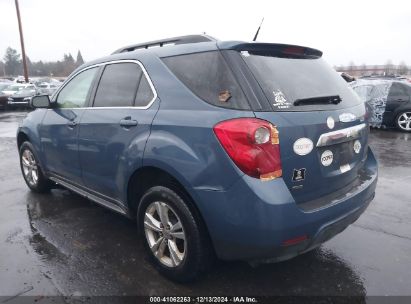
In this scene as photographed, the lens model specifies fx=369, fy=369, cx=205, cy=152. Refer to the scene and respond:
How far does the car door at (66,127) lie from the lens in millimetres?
3830

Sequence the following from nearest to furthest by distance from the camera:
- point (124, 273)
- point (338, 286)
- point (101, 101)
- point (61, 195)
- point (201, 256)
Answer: point (201, 256) < point (338, 286) < point (124, 273) < point (101, 101) < point (61, 195)

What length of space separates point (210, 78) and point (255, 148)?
66 cm

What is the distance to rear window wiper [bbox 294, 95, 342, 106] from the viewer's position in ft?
8.41

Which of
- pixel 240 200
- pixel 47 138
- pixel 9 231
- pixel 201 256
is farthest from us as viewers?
pixel 47 138

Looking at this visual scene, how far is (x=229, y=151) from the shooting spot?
7.63ft

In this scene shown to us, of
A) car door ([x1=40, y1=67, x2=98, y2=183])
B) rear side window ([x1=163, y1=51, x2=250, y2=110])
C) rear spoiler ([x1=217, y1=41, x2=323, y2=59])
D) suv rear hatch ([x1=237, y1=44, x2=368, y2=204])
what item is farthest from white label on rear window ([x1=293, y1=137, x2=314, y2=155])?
car door ([x1=40, y1=67, x2=98, y2=183])

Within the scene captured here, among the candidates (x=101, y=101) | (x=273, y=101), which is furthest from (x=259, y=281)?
(x=101, y=101)

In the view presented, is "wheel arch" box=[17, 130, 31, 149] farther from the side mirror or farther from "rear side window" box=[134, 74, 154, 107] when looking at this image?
"rear side window" box=[134, 74, 154, 107]

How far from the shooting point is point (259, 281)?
2.88 meters

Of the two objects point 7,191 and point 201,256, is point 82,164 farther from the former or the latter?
point 7,191

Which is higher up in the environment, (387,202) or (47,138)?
(47,138)

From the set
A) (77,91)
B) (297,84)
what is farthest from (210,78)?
(77,91)

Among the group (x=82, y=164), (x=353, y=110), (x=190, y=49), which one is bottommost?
(x=82, y=164)

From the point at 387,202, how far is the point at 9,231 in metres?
4.42
